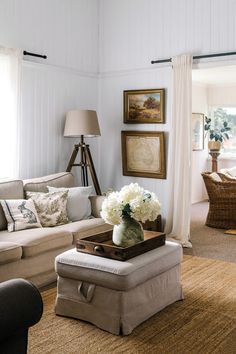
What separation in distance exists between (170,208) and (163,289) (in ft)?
7.73

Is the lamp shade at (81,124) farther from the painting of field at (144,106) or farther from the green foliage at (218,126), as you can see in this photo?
the green foliage at (218,126)

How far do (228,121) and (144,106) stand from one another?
404 centimetres

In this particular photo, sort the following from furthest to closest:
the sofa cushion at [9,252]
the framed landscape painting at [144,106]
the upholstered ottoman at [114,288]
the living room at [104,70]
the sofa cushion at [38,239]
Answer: the framed landscape painting at [144,106] → the living room at [104,70] → the sofa cushion at [38,239] → the sofa cushion at [9,252] → the upholstered ottoman at [114,288]

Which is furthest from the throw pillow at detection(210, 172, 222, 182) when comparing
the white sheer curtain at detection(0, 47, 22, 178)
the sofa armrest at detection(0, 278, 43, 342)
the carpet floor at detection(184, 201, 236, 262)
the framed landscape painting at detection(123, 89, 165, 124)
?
the sofa armrest at detection(0, 278, 43, 342)

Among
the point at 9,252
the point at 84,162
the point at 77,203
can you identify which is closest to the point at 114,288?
the point at 9,252

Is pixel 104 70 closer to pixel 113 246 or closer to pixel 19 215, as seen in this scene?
pixel 19 215

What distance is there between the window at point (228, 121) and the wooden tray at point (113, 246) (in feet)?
20.4

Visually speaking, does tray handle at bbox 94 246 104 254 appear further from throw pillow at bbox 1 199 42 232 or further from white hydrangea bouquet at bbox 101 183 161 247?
throw pillow at bbox 1 199 42 232

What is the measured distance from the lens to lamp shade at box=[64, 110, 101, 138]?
223 inches

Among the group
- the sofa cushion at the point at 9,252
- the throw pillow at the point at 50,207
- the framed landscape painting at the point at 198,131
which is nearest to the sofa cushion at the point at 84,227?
the throw pillow at the point at 50,207

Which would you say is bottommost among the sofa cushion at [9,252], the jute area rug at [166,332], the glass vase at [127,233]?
the jute area rug at [166,332]

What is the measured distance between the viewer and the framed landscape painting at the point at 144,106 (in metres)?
6.00

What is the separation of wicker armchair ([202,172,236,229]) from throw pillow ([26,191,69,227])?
9.16 ft

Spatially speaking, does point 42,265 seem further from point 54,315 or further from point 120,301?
point 120,301
